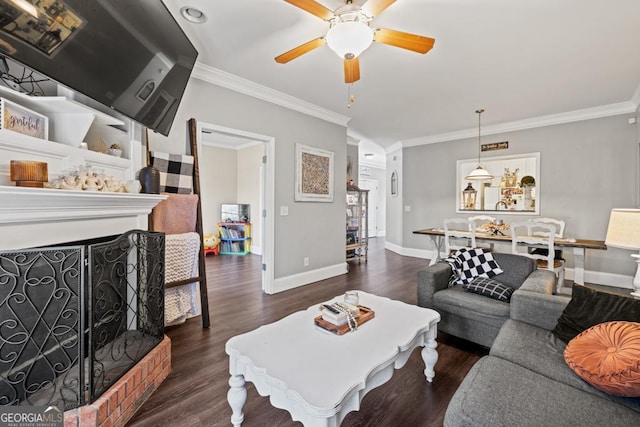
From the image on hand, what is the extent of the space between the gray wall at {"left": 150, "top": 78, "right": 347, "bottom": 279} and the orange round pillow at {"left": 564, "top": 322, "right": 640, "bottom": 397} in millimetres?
2991

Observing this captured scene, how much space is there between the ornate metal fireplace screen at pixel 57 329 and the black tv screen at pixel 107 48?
2.76 feet

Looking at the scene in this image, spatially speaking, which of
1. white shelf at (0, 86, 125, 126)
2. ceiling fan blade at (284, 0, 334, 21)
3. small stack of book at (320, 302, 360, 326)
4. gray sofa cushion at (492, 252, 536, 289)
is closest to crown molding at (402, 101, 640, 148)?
gray sofa cushion at (492, 252, 536, 289)

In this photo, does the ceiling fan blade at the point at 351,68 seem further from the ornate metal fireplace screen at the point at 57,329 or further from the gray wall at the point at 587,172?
the gray wall at the point at 587,172

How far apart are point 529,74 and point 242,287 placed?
14.0ft

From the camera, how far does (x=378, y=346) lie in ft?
4.69

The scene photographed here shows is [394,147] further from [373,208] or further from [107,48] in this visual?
[107,48]

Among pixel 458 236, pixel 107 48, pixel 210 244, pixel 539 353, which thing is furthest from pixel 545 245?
pixel 210 244

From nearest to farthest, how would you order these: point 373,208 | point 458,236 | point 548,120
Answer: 1. point 458,236
2. point 548,120
3. point 373,208

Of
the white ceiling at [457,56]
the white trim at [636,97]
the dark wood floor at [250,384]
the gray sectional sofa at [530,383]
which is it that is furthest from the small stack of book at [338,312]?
the white trim at [636,97]

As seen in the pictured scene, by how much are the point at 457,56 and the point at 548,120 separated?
117 inches

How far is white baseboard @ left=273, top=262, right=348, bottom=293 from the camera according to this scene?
3.73 metres

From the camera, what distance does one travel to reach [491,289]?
2281 mm

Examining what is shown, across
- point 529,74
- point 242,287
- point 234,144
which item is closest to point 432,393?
point 242,287

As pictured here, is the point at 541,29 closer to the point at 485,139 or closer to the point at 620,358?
the point at 620,358
